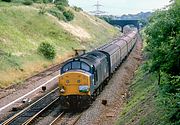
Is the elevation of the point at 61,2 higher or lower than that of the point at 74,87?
higher

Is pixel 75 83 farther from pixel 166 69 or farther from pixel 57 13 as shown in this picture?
pixel 57 13

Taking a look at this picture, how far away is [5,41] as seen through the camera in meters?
52.9

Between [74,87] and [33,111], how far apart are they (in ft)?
10.6

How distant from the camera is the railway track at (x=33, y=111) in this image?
23.4m

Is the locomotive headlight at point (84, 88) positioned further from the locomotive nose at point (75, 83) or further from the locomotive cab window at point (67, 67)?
the locomotive cab window at point (67, 67)

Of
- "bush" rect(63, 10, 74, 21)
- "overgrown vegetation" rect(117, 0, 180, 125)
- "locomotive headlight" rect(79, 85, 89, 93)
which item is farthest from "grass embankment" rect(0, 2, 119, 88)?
"overgrown vegetation" rect(117, 0, 180, 125)

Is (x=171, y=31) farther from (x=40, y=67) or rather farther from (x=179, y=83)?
(x=40, y=67)

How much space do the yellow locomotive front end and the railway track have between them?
1823 millimetres

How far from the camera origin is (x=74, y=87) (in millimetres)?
Result: 25406

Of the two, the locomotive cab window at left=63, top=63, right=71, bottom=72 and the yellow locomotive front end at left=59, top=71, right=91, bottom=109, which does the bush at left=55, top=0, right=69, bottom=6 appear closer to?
the locomotive cab window at left=63, top=63, right=71, bottom=72

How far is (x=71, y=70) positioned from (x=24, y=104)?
18.9 feet

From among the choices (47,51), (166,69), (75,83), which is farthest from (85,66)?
(47,51)

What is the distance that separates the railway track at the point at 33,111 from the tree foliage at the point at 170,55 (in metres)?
8.93

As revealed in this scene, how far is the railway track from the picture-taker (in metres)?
23.4
